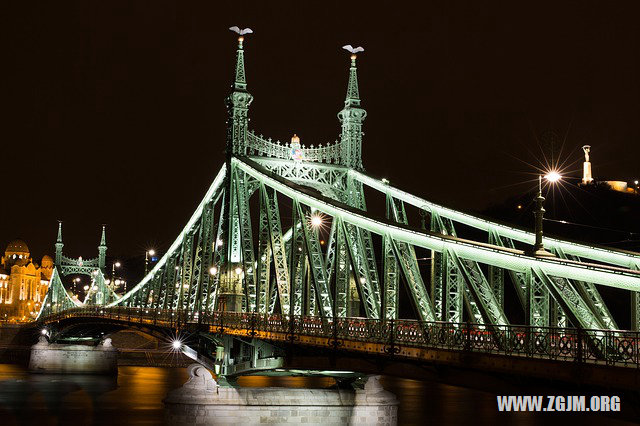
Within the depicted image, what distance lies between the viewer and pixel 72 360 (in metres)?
76.9

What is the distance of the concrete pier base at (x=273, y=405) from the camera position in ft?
118

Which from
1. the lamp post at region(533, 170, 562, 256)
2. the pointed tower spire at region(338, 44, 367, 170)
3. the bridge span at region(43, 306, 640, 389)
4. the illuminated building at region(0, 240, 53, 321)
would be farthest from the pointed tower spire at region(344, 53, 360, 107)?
the illuminated building at region(0, 240, 53, 321)

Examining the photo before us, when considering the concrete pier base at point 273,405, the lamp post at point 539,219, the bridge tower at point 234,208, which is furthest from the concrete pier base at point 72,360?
the lamp post at point 539,219

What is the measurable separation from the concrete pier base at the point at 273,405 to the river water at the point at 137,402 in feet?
19.5

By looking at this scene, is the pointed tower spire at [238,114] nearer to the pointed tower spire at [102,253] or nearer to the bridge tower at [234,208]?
the bridge tower at [234,208]

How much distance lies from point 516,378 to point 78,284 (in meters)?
153

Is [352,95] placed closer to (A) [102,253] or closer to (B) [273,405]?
(B) [273,405]

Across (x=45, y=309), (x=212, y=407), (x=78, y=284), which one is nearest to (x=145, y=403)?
(x=212, y=407)

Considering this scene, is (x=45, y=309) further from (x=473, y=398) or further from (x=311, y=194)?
(x=311, y=194)

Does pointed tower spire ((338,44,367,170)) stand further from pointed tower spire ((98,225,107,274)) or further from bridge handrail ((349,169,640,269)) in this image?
pointed tower spire ((98,225,107,274))

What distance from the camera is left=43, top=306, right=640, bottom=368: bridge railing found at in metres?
15.8

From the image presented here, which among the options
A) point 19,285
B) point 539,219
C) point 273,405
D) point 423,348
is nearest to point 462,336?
point 423,348

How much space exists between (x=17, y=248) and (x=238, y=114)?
135 meters

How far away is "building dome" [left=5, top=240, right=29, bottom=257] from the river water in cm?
9537
